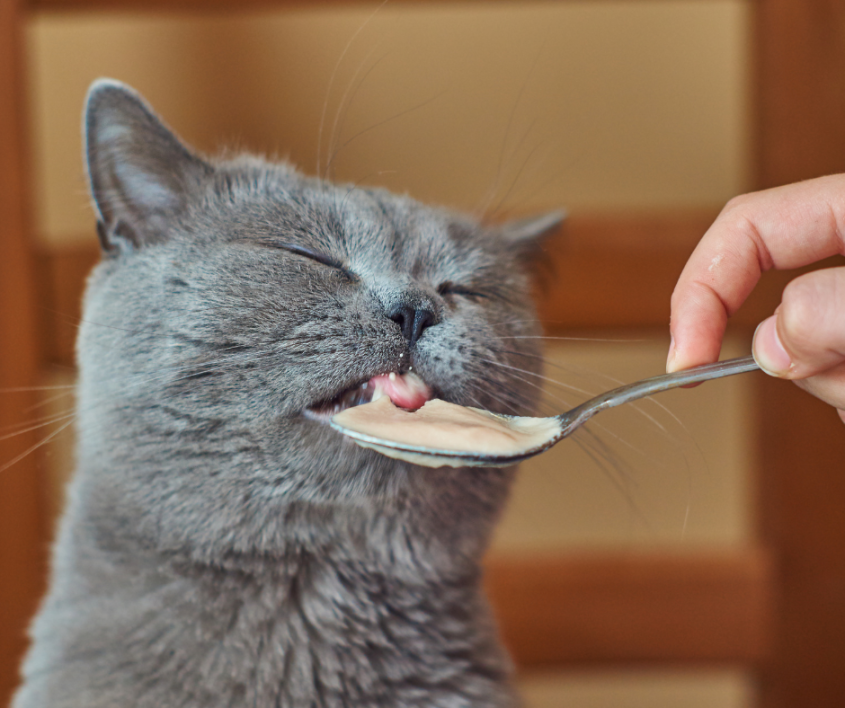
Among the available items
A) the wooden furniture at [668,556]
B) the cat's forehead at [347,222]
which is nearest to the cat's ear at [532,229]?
the cat's forehead at [347,222]

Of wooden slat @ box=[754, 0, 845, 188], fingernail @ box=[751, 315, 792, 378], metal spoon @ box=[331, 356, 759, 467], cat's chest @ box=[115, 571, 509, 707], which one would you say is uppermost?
wooden slat @ box=[754, 0, 845, 188]

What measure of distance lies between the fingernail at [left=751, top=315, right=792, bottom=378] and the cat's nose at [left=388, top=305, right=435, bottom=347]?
225mm

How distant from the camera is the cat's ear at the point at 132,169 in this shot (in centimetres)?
57

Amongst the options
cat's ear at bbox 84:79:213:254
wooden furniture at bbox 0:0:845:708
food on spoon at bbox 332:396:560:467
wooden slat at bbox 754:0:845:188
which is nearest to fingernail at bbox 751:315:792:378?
food on spoon at bbox 332:396:560:467

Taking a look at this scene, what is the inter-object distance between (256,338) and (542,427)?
0.21 meters

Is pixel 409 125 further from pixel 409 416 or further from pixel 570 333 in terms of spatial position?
pixel 409 416

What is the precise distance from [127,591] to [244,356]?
232mm

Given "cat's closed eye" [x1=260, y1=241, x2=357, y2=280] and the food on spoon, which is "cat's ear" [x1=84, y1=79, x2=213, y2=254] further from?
the food on spoon

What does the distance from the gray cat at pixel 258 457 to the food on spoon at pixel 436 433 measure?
45 millimetres

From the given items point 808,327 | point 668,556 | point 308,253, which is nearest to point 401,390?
point 308,253

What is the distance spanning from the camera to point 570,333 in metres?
1.19

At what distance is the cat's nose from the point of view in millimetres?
498

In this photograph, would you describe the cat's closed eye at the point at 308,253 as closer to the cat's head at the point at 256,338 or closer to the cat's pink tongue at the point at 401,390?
the cat's head at the point at 256,338

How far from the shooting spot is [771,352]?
0.44 metres
